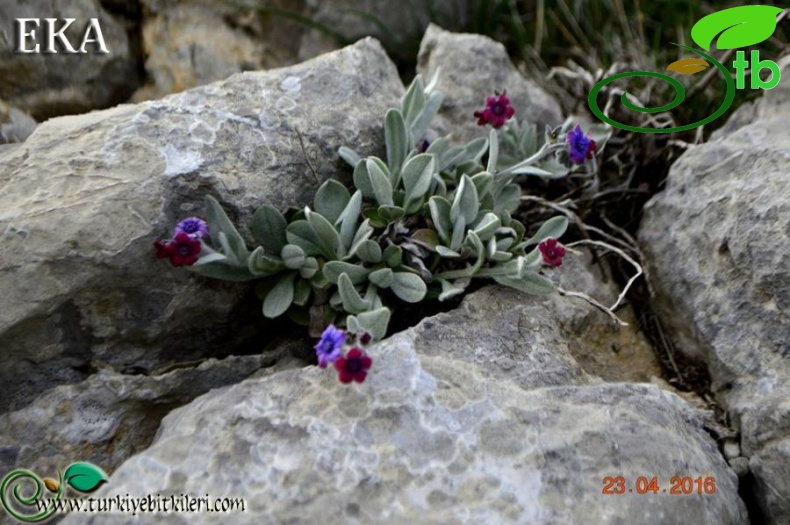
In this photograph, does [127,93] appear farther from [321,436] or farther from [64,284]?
[321,436]

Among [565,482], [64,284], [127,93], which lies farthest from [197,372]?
[127,93]

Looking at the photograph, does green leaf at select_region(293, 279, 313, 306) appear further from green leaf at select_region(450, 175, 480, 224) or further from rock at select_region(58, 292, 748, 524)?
green leaf at select_region(450, 175, 480, 224)

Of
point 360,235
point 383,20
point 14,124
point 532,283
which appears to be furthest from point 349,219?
point 383,20

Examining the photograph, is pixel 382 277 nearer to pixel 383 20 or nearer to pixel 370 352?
pixel 370 352

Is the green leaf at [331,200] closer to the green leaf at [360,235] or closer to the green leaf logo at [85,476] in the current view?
the green leaf at [360,235]

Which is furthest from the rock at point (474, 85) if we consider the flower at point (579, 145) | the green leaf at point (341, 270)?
the green leaf at point (341, 270)
